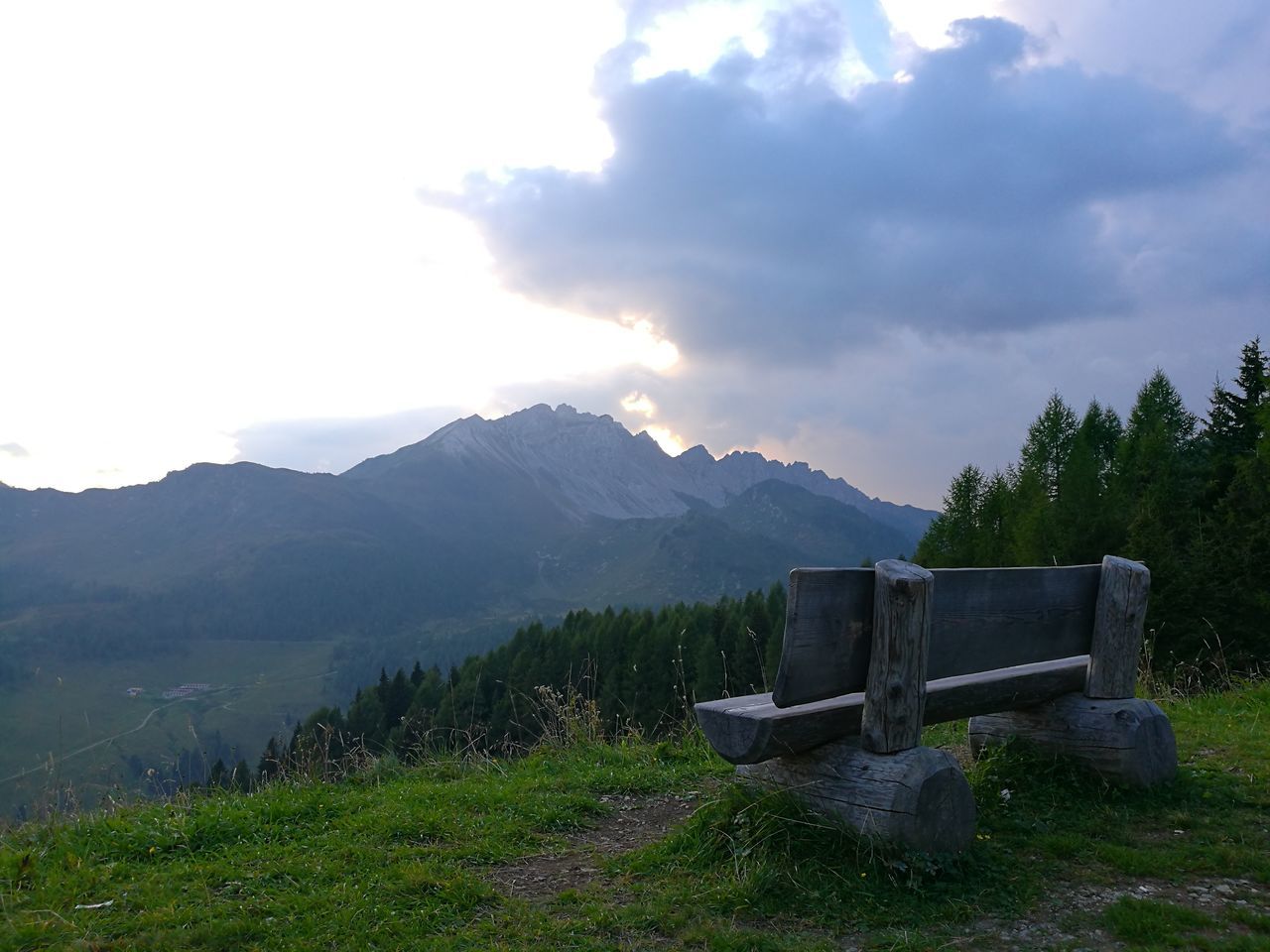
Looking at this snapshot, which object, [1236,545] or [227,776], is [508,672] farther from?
[227,776]

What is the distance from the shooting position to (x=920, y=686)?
462 centimetres

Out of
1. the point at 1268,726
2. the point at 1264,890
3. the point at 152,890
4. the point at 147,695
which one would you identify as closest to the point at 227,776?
the point at 152,890

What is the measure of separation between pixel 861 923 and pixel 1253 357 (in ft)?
140

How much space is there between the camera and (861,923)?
4.01 meters

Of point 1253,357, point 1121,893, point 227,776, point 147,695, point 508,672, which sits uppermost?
point 1253,357

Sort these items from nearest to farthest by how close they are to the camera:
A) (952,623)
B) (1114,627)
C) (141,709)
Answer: (952,623)
(1114,627)
(141,709)

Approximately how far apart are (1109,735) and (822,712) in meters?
2.63

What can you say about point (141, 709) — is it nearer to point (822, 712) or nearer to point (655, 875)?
point (655, 875)

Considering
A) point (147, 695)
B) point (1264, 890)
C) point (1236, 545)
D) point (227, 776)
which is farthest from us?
point (147, 695)

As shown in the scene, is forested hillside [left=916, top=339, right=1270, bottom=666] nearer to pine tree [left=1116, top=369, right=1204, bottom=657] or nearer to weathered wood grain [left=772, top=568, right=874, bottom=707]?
pine tree [left=1116, top=369, right=1204, bottom=657]

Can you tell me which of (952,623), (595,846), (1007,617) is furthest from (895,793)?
(595,846)

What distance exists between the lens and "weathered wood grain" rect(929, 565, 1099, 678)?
4930 millimetres

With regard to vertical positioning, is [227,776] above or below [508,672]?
above

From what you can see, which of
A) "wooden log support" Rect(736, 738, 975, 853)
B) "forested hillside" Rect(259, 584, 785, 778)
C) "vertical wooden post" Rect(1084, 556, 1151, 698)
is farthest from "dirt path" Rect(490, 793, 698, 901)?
"forested hillside" Rect(259, 584, 785, 778)
